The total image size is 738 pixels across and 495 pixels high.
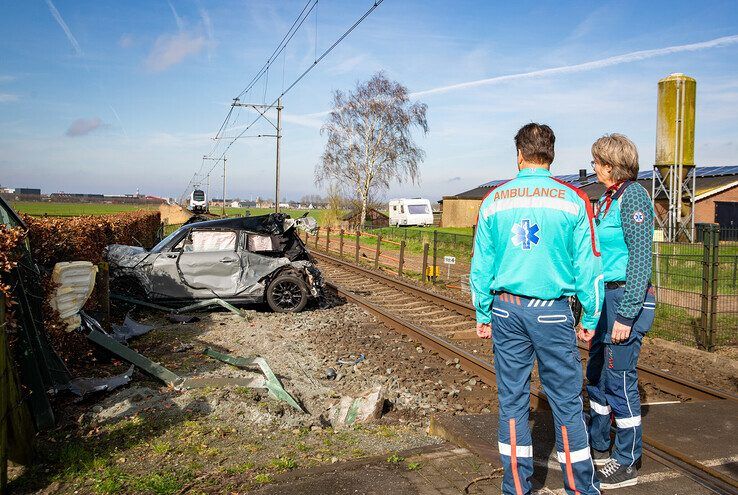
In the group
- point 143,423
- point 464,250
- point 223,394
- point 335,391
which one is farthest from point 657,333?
point 464,250

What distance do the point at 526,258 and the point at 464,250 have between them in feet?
53.8

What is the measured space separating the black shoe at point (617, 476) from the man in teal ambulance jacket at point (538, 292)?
0.48m

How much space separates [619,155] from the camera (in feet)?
12.3

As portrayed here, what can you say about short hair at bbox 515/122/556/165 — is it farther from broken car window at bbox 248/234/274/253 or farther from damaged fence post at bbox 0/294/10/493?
broken car window at bbox 248/234/274/253

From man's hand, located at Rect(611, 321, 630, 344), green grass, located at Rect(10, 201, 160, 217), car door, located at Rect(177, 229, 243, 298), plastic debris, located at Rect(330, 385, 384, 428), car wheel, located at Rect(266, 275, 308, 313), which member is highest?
green grass, located at Rect(10, 201, 160, 217)

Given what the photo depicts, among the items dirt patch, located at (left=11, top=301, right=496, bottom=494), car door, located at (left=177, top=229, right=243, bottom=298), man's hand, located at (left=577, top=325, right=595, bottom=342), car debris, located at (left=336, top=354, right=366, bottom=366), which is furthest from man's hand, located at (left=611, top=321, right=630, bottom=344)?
car door, located at (left=177, top=229, right=243, bottom=298)

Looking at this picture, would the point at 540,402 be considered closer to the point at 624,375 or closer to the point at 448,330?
the point at 624,375

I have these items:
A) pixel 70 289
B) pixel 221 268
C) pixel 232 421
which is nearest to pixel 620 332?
pixel 232 421

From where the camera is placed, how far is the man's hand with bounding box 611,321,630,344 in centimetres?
357

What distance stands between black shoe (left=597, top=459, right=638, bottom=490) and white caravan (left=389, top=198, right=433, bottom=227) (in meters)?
47.1

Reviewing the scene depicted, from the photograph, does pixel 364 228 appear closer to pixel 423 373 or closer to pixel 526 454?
pixel 423 373

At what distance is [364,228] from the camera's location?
5178 cm

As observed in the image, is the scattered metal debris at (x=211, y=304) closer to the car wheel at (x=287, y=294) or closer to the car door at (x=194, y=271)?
the car door at (x=194, y=271)

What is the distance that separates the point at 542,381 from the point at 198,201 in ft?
227
